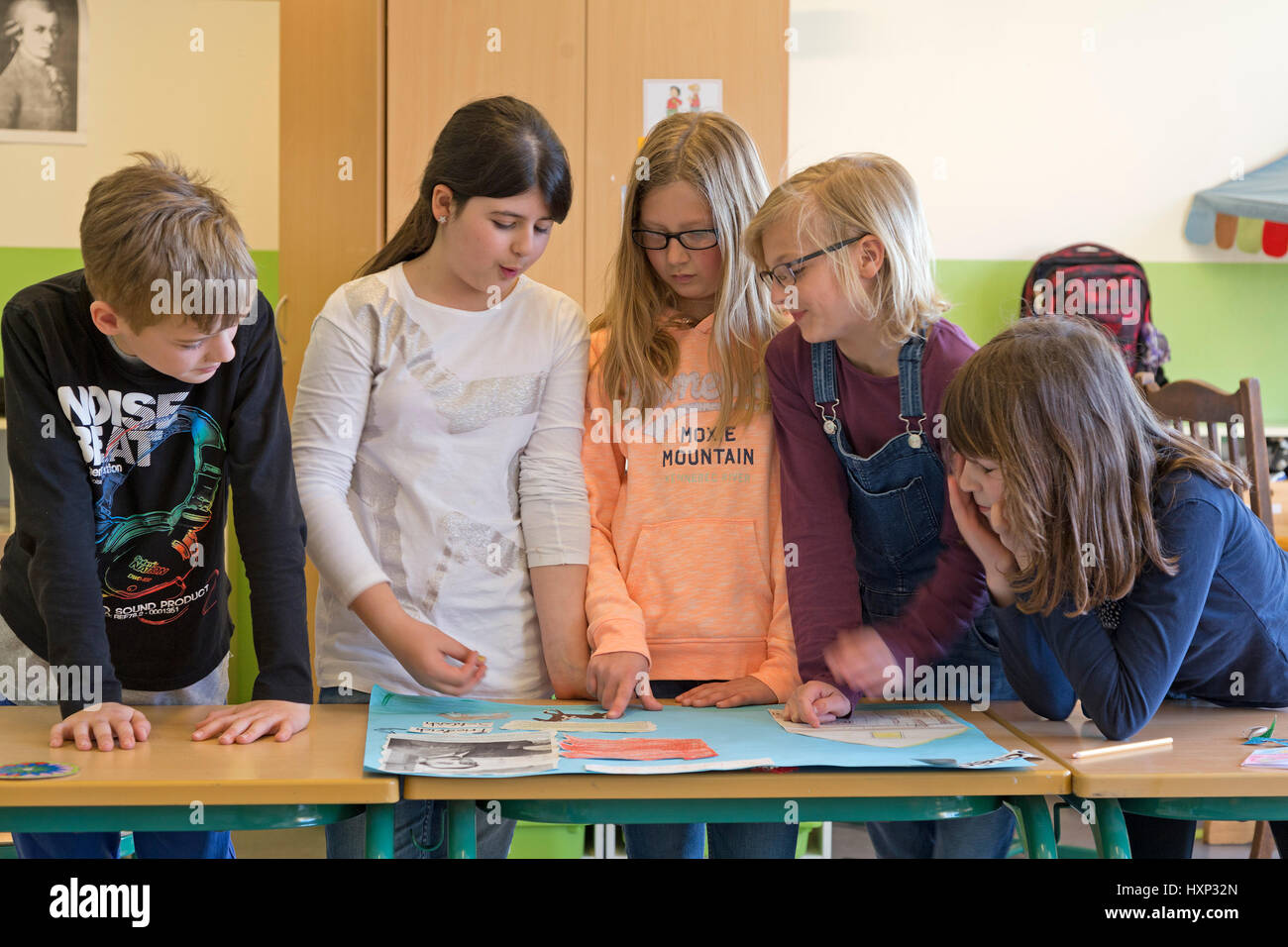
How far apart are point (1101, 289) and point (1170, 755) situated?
3.17 metres

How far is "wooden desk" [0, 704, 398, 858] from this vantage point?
101 cm

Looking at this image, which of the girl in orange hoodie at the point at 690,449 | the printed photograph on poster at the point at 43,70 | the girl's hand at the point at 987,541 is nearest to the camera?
the girl's hand at the point at 987,541

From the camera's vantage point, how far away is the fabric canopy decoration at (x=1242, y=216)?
12.8ft

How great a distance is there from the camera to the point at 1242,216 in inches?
155

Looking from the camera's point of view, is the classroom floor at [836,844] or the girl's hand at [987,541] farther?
the classroom floor at [836,844]

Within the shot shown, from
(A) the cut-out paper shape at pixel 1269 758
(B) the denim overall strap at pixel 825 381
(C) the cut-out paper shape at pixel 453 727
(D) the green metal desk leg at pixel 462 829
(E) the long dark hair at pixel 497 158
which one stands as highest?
(E) the long dark hair at pixel 497 158

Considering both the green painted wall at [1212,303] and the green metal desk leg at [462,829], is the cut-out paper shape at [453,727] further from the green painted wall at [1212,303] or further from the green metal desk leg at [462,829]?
the green painted wall at [1212,303]

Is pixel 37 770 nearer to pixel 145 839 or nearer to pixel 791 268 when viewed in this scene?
pixel 145 839

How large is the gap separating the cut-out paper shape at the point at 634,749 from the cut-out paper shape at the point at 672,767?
0.03m

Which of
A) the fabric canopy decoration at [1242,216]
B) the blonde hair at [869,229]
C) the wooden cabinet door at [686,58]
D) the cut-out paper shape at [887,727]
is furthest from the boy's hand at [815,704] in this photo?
Answer: the fabric canopy decoration at [1242,216]

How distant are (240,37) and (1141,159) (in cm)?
314

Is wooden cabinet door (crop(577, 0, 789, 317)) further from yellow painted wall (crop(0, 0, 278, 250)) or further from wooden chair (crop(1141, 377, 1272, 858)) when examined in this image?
yellow painted wall (crop(0, 0, 278, 250))
